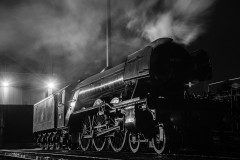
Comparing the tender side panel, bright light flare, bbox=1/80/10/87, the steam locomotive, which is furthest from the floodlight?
the steam locomotive

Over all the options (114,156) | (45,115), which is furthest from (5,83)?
(114,156)

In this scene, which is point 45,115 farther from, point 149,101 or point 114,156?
point 114,156

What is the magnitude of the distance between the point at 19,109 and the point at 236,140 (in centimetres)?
2343

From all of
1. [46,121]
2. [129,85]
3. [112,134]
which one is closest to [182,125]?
[129,85]

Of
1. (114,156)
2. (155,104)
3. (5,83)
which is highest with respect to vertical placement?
(5,83)

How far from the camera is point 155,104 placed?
269 inches

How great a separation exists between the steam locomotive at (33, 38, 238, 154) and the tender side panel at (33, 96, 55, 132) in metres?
3.67

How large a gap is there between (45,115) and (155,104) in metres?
9.28

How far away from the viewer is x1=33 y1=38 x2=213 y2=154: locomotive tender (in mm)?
6977

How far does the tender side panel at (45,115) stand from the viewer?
1359 centimetres

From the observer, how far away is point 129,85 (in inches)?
322

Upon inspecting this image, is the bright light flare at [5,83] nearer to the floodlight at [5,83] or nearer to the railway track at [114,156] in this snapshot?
the floodlight at [5,83]

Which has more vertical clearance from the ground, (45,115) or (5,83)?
(5,83)

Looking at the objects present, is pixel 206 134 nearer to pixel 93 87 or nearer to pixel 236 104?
pixel 236 104
